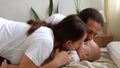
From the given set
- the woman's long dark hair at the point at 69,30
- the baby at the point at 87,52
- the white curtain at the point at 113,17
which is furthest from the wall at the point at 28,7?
the woman's long dark hair at the point at 69,30

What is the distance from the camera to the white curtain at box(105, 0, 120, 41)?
224cm

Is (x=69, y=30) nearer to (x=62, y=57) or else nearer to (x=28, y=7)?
(x=62, y=57)

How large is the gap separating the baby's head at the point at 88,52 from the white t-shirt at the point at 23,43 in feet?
0.97

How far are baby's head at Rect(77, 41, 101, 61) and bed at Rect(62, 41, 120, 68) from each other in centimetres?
5

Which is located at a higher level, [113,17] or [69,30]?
[69,30]

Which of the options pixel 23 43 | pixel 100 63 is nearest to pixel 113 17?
pixel 100 63

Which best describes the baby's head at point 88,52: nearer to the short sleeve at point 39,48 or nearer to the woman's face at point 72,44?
the woman's face at point 72,44

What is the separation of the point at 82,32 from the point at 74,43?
0.09 metres

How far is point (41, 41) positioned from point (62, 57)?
8.0 inches

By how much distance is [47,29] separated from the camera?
4.24ft

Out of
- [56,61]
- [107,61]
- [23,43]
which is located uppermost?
[23,43]

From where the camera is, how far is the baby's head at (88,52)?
1471 mm

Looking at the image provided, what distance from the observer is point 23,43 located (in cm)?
133

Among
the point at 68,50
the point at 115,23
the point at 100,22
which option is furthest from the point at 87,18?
the point at 115,23
